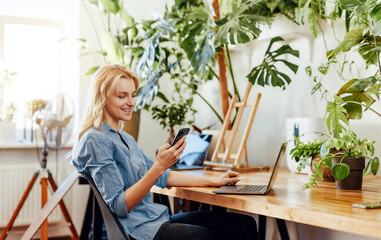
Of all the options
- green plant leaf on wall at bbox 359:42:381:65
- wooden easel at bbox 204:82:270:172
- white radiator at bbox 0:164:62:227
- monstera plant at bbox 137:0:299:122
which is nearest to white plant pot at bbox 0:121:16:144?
white radiator at bbox 0:164:62:227

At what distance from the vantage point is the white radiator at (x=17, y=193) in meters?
3.63

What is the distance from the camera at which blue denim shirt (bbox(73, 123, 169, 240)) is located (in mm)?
1553

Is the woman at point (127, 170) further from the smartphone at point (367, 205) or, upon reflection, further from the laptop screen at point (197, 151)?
the laptop screen at point (197, 151)

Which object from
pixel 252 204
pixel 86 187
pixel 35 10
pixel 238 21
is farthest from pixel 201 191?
pixel 35 10

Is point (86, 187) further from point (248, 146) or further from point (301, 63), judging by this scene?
point (301, 63)

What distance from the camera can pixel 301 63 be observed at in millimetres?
2709

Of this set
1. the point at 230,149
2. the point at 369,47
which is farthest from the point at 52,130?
the point at 369,47

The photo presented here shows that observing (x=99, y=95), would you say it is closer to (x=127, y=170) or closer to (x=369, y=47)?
(x=127, y=170)

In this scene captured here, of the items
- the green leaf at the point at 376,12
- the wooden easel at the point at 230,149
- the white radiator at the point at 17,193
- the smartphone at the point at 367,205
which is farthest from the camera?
the white radiator at the point at 17,193

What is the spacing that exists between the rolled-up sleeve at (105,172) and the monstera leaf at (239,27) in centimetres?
106

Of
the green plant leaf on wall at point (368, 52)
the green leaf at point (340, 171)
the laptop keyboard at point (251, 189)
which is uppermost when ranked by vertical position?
the green plant leaf on wall at point (368, 52)

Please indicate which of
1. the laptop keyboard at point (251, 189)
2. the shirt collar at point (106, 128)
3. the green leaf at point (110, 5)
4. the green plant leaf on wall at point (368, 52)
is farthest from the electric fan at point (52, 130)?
the green plant leaf on wall at point (368, 52)

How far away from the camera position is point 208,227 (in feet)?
5.79

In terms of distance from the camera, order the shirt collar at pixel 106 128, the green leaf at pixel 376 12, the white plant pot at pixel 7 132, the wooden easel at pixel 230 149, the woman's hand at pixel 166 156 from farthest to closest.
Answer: the white plant pot at pixel 7 132
the wooden easel at pixel 230 149
the shirt collar at pixel 106 128
the woman's hand at pixel 166 156
the green leaf at pixel 376 12
